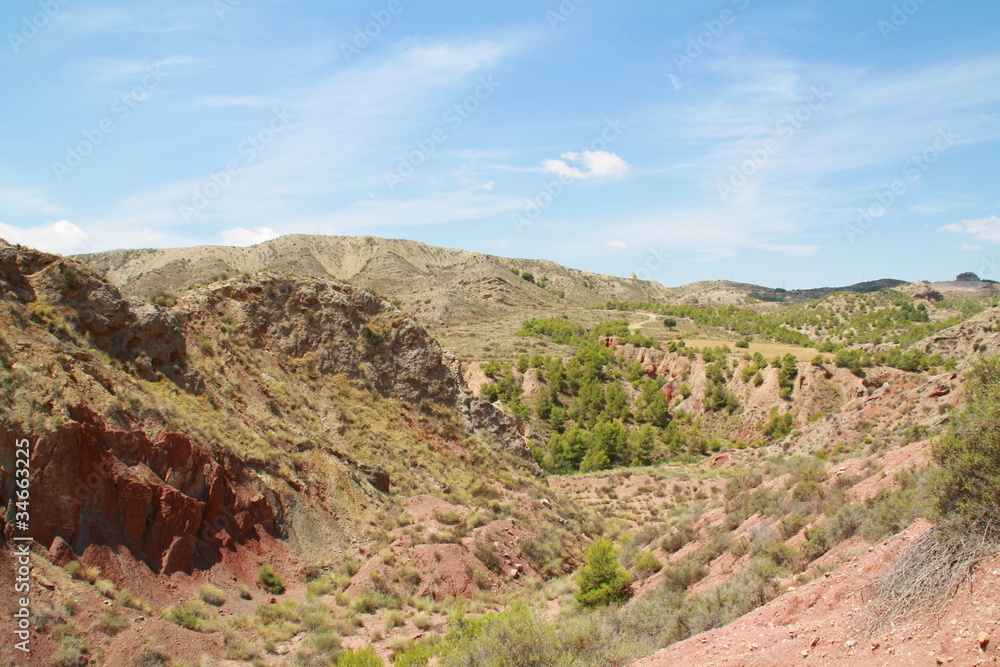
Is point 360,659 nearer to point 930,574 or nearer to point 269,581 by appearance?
point 269,581

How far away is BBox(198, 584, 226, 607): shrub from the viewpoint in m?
11.2

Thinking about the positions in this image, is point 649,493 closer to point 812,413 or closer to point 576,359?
point 812,413

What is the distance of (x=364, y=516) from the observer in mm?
16438

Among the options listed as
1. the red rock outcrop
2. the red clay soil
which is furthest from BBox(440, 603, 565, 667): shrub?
the red rock outcrop

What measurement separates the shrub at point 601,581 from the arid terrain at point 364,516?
4.1 inches

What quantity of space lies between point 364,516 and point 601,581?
657 cm

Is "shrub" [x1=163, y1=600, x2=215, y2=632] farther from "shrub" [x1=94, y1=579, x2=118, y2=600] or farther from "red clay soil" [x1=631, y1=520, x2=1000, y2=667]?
"red clay soil" [x1=631, y1=520, x2=1000, y2=667]

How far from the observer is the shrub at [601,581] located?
1338 cm

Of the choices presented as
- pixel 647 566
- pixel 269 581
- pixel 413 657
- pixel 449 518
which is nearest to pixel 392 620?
pixel 413 657

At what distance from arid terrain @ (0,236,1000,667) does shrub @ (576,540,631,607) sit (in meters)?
0.10

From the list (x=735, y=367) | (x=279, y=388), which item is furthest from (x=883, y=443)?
(x=735, y=367)

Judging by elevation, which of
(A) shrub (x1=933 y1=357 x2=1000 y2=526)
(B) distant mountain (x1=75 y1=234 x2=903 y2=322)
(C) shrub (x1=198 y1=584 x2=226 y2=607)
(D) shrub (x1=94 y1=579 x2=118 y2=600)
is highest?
(B) distant mountain (x1=75 y1=234 x2=903 y2=322)

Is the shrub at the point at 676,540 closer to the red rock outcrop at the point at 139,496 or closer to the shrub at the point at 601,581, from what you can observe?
the shrub at the point at 601,581

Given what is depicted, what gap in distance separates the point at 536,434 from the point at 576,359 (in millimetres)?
13479
